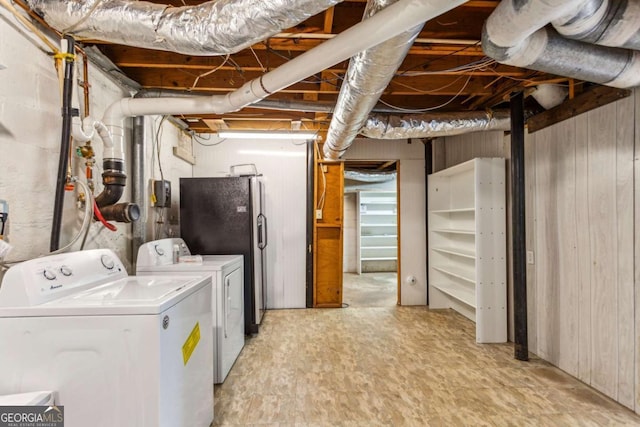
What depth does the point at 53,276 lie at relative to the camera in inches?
57.7

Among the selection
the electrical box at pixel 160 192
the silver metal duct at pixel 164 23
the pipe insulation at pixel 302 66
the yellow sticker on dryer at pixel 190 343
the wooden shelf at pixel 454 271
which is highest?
the silver metal duct at pixel 164 23

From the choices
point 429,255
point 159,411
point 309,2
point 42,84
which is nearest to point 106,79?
point 42,84

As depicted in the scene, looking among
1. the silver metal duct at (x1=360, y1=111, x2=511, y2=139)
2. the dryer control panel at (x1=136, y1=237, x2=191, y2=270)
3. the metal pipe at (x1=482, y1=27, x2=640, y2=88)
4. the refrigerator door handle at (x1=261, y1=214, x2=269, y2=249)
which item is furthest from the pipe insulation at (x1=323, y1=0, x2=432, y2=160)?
the dryer control panel at (x1=136, y1=237, x2=191, y2=270)

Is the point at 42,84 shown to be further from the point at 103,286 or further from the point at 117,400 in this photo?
the point at 117,400

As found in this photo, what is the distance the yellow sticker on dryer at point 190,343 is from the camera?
1.51m

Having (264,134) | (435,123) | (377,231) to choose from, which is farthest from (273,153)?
(377,231)

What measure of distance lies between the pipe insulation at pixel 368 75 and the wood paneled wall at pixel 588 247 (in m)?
1.63

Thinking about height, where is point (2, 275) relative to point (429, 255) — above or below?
above

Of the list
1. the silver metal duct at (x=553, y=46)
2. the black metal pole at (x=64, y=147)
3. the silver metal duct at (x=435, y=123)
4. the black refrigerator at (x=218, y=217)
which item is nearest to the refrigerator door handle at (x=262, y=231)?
the black refrigerator at (x=218, y=217)

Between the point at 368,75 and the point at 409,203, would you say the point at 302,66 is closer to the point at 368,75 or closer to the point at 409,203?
the point at 368,75

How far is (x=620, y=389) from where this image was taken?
6.99 feet

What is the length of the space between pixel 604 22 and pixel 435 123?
1773mm

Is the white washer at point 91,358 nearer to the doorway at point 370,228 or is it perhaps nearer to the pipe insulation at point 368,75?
the pipe insulation at point 368,75

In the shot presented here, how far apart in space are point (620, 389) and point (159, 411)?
9.32ft
